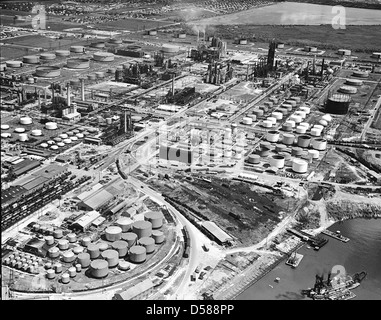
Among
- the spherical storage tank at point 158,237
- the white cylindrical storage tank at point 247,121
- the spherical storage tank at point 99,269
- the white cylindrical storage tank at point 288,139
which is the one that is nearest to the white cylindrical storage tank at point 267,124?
the white cylindrical storage tank at point 247,121

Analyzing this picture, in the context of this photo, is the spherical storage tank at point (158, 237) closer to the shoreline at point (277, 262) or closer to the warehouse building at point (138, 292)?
the warehouse building at point (138, 292)

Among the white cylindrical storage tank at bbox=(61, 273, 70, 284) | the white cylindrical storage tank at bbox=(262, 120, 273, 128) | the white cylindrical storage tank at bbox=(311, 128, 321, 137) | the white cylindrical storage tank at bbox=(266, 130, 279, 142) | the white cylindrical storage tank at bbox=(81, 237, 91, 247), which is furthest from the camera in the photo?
the white cylindrical storage tank at bbox=(262, 120, 273, 128)

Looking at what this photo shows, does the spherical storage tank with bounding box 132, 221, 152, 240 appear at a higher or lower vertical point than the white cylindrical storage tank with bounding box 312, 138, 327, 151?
lower

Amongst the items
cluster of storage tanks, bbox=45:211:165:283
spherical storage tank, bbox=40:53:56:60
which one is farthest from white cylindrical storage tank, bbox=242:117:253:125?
spherical storage tank, bbox=40:53:56:60

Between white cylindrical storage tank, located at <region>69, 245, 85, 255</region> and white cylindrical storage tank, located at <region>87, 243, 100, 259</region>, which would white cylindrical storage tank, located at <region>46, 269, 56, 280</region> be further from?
white cylindrical storage tank, located at <region>87, 243, 100, 259</region>

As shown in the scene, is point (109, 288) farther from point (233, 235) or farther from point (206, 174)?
point (206, 174)

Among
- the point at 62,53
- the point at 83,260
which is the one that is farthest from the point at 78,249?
the point at 62,53
